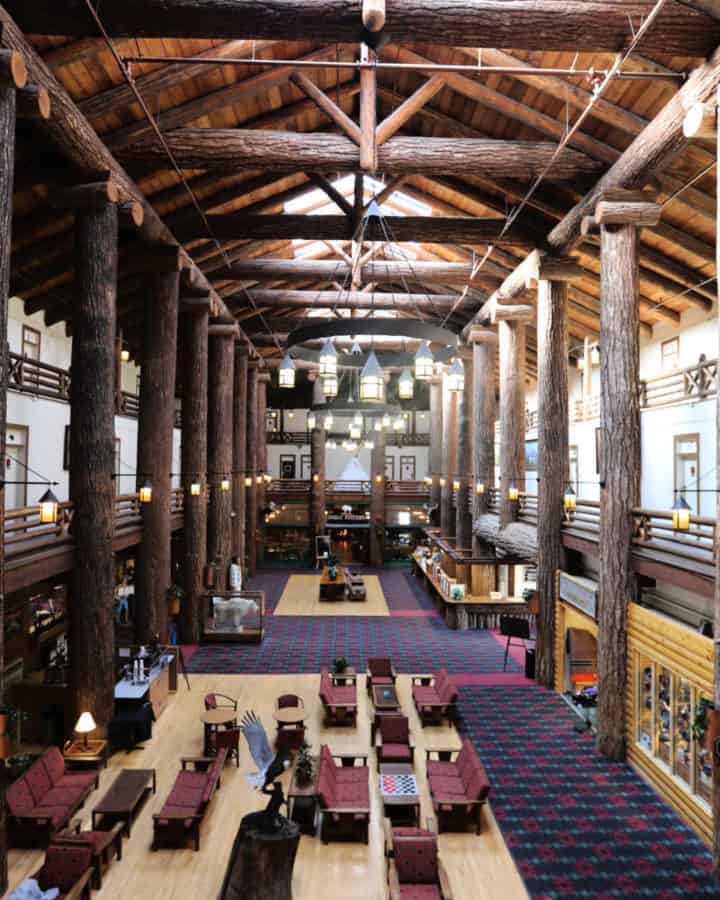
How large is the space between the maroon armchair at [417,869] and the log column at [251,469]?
795 inches

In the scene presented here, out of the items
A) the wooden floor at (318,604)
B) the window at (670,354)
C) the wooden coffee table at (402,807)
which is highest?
the window at (670,354)

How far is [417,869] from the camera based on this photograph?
6496mm

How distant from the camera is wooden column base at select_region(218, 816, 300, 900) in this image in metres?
5.60

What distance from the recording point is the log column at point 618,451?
32.0 feet

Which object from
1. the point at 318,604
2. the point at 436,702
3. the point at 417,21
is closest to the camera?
the point at 417,21

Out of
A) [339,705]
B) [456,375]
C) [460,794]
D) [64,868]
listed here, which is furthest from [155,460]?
[460,794]

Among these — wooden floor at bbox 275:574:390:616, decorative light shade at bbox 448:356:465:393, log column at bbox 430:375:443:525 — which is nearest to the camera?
decorative light shade at bbox 448:356:465:393

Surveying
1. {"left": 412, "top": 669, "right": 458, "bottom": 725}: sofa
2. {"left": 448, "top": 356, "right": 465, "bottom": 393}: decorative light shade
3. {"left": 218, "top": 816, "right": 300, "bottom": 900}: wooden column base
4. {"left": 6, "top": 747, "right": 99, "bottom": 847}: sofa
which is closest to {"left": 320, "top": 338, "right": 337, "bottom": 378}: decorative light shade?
{"left": 448, "top": 356, "right": 465, "bottom": 393}: decorative light shade

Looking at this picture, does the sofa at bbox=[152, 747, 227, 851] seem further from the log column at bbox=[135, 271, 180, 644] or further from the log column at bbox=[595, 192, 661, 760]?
the log column at bbox=[595, 192, 661, 760]

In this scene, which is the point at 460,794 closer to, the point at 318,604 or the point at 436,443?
the point at 318,604

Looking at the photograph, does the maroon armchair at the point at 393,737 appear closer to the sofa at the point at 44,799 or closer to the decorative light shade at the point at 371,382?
the sofa at the point at 44,799

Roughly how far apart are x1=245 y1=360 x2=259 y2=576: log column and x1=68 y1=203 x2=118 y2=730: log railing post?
53.3ft

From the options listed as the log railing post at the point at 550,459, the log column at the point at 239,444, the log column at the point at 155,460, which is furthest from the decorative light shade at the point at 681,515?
the log column at the point at 239,444

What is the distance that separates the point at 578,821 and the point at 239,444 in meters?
17.7
